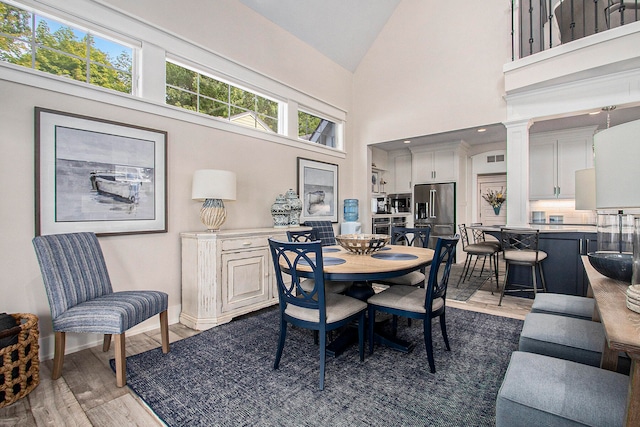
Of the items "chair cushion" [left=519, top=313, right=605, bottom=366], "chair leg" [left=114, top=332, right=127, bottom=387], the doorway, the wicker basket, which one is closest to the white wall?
the wicker basket

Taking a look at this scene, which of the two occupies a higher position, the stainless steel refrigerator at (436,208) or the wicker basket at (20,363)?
the stainless steel refrigerator at (436,208)

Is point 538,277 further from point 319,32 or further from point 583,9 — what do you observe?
point 319,32

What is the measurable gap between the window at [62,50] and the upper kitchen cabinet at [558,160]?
6.84 meters

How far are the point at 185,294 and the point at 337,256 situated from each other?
65.7 inches

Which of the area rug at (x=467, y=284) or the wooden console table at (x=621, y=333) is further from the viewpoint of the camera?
the area rug at (x=467, y=284)

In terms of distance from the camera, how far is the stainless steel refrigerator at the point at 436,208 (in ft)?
20.8

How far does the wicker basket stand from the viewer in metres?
1.72

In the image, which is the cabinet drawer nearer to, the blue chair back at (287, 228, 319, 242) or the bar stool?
the blue chair back at (287, 228, 319, 242)

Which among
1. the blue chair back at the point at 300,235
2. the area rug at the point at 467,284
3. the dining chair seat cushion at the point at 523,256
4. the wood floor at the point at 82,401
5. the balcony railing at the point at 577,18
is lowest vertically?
the wood floor at the point at 82,401

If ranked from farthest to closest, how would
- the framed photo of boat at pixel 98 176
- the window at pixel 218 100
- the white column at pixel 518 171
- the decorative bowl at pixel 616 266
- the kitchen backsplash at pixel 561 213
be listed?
1. the kitchen backsplash at pixel 561 213
2. the white column at pixel 518 171
3. the window at pixel 218 100
4. the framed photo of boat at pixel 98 176
5. the decorative bowl at pixel 616 266

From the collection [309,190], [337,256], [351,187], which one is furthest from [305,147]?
[337,256]

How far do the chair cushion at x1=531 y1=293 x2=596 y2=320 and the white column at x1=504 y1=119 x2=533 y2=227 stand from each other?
228 cm

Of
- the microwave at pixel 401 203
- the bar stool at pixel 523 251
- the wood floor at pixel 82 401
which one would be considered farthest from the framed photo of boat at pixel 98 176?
the microwave at pixel 401 203

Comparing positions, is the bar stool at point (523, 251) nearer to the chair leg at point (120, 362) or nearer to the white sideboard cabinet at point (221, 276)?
the white sideboard cabinet at point (221, 276)
